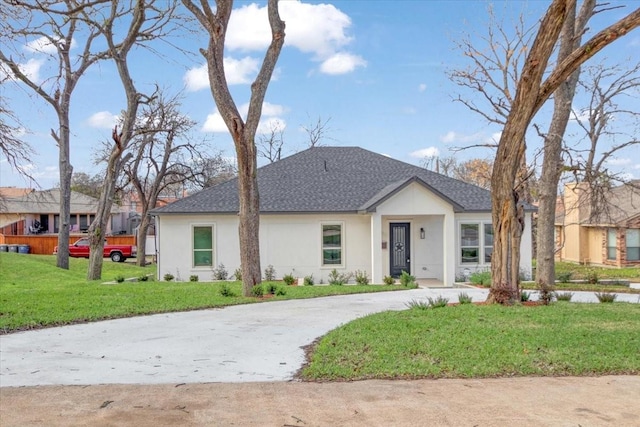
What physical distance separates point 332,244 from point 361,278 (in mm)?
2573

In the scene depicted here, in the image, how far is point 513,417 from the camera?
4.93 m

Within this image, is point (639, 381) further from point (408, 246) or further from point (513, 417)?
point (408, 246)

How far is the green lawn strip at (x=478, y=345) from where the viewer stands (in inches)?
254

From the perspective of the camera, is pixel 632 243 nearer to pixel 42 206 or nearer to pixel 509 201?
pixel 509 201

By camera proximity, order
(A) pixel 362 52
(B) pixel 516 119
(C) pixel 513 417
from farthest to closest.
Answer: (A) pixel 362 52, (B) pixel 516 119, (C) pixel 513 417

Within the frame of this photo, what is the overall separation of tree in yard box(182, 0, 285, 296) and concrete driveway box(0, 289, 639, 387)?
235cm

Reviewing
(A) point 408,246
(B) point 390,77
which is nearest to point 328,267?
(A) point 408,246

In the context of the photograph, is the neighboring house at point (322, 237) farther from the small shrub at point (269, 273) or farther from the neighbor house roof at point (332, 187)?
the small shrub at point (269, 273)

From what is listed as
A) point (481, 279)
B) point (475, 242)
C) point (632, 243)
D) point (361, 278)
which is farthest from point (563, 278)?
point (632, 243)

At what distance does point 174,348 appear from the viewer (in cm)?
799

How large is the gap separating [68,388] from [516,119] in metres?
8.79

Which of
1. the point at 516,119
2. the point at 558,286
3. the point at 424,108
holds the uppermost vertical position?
the point at 424,108

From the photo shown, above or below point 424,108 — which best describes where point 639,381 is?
below

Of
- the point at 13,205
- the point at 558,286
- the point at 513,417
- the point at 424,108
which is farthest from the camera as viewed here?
the point at 13,205
